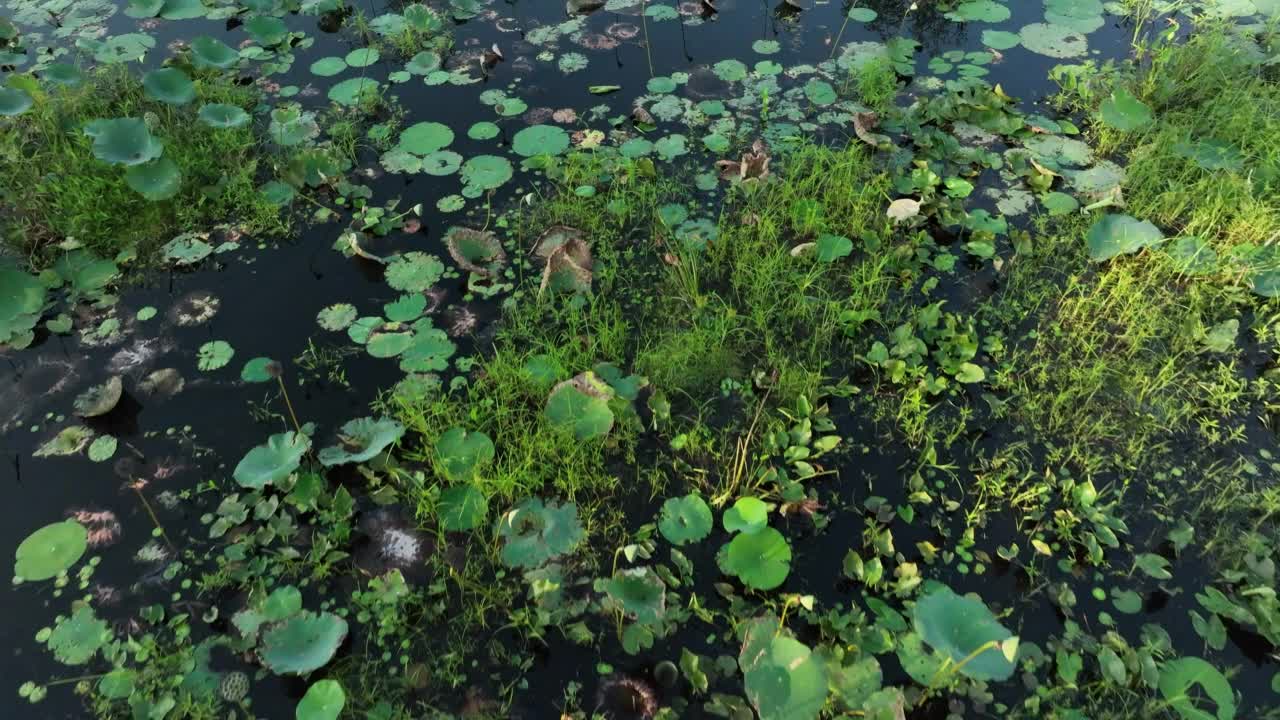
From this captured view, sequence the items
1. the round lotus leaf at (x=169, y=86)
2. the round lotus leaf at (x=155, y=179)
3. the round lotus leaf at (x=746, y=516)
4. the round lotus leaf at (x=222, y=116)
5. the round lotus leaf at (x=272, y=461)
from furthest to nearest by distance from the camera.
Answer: the round lotus leaf at (x=169, y=86) < the round lotus leaf at (x=222, y=116) < the round lotus leaf at (x=155, y=179) < the round lotus leaf at (x=272, y=461) < the round lotus leaf at (x=746, y=516)

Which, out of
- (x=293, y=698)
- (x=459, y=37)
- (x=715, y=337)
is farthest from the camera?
(x=459, y=37)

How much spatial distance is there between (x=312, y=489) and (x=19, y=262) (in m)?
2.22

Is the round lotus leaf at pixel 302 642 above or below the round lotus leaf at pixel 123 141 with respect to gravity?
below

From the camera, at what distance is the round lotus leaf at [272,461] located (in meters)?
2.48

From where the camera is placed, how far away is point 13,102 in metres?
3.69

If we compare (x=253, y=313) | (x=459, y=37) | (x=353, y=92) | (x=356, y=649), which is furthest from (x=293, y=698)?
(x=459, y=37)

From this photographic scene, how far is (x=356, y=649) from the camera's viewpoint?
2303 millimetres

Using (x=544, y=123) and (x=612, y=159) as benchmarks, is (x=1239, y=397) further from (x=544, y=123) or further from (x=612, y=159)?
(x=544, y=123)

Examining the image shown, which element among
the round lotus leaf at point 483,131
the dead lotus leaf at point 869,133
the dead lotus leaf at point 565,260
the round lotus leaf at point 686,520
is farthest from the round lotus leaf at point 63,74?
the dead lotus leaf at point 869,133

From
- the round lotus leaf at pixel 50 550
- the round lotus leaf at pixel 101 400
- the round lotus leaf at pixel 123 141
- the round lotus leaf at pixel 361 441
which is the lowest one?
the round lotus leaf at pixel 50 550

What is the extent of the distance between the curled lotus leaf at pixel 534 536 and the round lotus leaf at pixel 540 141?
2224 millimetres

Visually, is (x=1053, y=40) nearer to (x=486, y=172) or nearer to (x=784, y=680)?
(x=486, y=172)

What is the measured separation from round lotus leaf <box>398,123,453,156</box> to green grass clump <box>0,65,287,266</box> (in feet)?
2.55

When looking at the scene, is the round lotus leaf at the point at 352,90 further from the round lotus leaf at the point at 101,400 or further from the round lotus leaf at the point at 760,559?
the round lotus leaf at the point at 760,559
